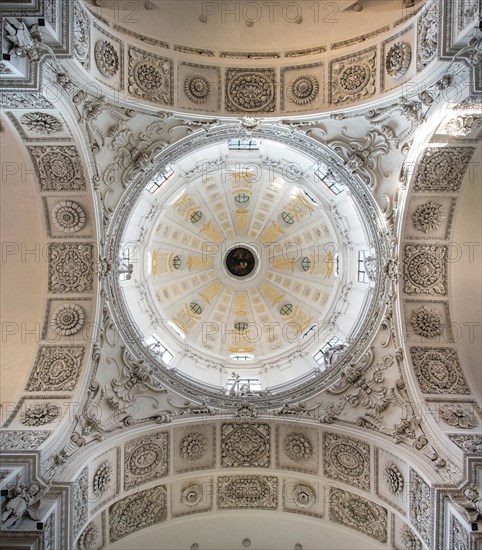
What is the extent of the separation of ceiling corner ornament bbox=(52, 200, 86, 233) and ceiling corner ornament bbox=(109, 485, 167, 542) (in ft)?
41.8

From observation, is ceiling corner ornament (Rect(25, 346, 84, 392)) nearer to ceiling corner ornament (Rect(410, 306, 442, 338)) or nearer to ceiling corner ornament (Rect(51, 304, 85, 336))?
ceiling corner ornament (Rect(51, 304, 85, 336))

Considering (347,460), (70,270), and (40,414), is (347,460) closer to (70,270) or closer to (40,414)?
(40,414)

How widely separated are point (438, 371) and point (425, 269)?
4670mm

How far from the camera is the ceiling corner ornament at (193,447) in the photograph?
22094 mm

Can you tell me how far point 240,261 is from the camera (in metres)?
33.0

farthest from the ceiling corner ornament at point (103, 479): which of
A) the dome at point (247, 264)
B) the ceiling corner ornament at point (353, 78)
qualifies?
the ceiling corner ornament at point (353, 78)

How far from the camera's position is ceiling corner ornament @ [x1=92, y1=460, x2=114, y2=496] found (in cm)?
1922

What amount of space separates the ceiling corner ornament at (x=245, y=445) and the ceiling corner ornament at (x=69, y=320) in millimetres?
8447

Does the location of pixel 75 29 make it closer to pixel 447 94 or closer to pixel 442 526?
pixel 447 94

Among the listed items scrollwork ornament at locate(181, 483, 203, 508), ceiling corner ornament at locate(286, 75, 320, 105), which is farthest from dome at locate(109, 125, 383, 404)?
scrollwork ornament at locate(181, 483, 203, 508)

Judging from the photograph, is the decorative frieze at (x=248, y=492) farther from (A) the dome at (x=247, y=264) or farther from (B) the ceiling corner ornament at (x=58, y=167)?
(B) the ceiling corner ornament at (x=58, y=167)

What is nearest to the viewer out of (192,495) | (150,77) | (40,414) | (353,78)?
(40,414)

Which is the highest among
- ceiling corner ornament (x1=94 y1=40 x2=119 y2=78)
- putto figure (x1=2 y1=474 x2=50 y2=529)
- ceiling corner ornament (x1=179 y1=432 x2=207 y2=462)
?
ceiling corner ornament (x1=94 y1=40 x2=119 y2=78)

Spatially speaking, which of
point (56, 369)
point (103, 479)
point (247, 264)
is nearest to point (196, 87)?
point (56, 369)
